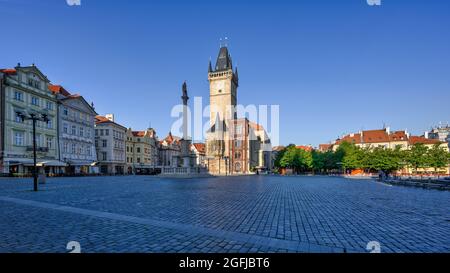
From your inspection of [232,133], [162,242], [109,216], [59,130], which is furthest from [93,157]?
[162,242]

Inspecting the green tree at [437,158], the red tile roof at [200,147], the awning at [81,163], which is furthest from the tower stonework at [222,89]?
the green tree at [437,158]

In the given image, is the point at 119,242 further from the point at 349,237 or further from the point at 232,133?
the point at 232,133

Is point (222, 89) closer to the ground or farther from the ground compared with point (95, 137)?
farther from the ground

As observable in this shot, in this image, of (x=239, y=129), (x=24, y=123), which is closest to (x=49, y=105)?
(x=24, y=123)

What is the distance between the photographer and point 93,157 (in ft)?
201

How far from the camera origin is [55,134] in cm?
4944

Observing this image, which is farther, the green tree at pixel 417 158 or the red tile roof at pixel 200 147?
the red tile roof at pixel 200 147

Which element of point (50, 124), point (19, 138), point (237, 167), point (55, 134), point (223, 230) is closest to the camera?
point (223, 230)

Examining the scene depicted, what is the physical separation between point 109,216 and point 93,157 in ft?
193

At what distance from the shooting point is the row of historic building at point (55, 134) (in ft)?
131

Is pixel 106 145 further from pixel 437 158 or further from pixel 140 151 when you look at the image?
pixel 437 158

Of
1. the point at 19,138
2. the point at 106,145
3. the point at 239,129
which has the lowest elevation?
the point at 106,145

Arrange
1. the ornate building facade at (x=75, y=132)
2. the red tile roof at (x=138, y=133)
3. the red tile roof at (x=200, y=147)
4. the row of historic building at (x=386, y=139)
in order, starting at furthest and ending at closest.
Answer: the red tile roof at (x=200, y=147) < the row of historic building at (x=386, y=139) < the red tile roof at (x=138, y=133) < the ornate building facade at (x=75, y=132)

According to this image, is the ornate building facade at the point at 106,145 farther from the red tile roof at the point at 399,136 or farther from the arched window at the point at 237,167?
the red tile roof at the point at 399,136
